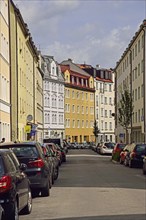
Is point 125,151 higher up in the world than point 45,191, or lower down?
higher up

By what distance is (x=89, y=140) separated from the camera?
12900 cm

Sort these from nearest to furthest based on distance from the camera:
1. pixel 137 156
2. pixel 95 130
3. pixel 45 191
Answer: pixel 45 191 < pixel 137 156 < pixel 95 130

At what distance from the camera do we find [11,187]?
11406 millimetres

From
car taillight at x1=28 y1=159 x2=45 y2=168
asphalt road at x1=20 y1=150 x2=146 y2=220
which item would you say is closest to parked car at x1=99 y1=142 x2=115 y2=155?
asphalt road at x1=20 y1=150 x2=146 y2=220

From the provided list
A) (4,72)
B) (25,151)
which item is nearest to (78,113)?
(4,72)

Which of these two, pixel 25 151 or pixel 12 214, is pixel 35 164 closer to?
pixel 25 151

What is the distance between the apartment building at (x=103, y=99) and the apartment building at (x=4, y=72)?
273 feet

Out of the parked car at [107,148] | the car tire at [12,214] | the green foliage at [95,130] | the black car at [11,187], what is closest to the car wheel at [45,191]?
the black car at [11,187]

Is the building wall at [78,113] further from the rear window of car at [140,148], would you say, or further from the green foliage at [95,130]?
the rear window of car at [140,148]

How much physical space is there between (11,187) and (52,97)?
329ft

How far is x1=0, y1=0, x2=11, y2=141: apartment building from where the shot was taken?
45125 mm

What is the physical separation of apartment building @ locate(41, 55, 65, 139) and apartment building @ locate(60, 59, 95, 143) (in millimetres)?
3326

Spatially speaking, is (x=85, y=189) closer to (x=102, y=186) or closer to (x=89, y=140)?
(x=102, y=186)

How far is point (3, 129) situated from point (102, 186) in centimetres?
2497
